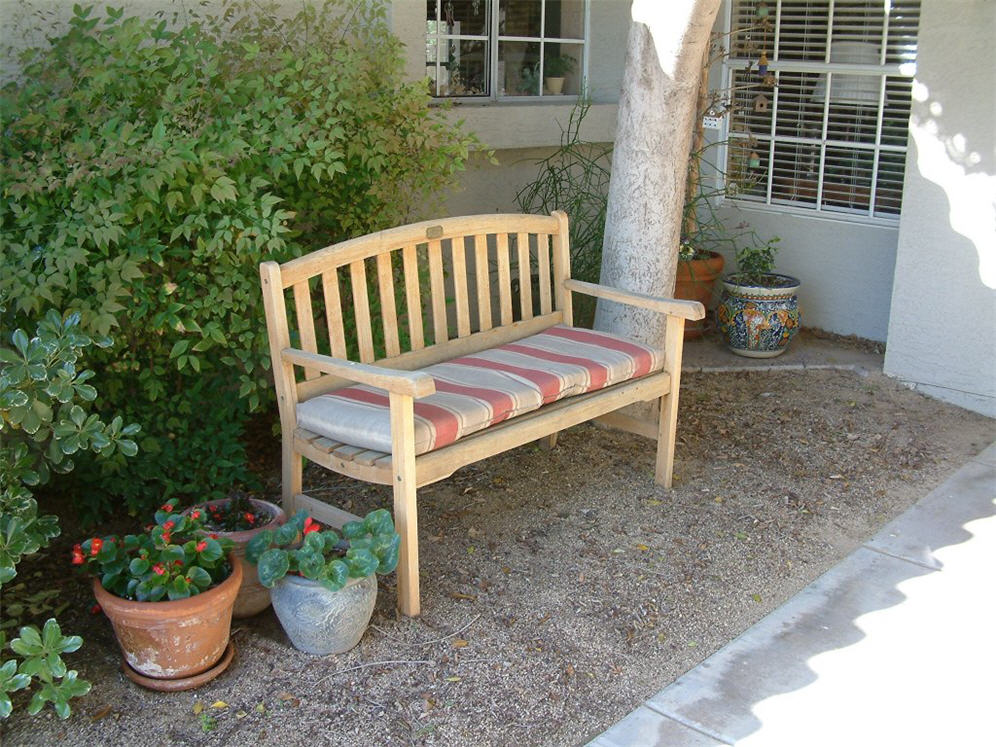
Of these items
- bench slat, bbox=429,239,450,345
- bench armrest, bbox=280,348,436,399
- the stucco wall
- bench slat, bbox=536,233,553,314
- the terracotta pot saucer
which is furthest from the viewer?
the stucco wall

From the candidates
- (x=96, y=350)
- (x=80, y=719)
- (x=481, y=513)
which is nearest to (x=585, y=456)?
(x=481, y=513)

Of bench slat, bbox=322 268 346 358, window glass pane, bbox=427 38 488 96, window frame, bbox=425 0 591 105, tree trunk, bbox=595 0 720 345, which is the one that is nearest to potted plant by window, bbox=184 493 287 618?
bench slat, bbox=322 268 346 358

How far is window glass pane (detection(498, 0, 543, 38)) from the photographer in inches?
247

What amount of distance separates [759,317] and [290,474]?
335 cm

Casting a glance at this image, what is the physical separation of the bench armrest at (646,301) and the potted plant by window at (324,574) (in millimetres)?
1518

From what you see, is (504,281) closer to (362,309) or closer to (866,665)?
(362,309)

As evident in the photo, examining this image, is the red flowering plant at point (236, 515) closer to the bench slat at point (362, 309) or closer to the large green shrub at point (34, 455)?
the large green shrub at point (34, 455)

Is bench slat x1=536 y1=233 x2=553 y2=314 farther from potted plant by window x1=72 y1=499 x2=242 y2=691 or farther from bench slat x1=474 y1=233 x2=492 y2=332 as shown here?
Result: potted plant by window x1=72 y1=499 x2=242 y2=691

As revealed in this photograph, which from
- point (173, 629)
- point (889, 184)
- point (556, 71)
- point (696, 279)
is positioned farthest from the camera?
point (556, 71)

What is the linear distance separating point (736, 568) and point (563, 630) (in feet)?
2.54

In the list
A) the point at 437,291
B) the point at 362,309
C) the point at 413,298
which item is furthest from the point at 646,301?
the point at 362,309

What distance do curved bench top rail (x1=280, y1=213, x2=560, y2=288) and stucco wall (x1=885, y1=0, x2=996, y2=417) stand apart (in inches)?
83.6

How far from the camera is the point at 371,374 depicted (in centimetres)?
331

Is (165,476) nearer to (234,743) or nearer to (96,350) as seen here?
(96,350)
